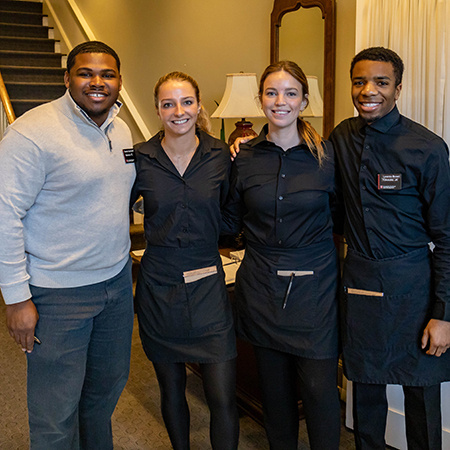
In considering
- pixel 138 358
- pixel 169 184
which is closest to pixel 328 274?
pixel 169 184

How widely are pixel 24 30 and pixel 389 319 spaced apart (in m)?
6.55

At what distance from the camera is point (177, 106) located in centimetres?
193

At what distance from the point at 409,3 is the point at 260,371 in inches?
61.6

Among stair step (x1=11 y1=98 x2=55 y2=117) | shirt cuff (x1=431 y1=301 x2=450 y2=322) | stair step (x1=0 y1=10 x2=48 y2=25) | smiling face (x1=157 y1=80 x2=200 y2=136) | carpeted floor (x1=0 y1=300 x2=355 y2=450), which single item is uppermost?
stair step (x1=0 y1=10 x2=48 y2=25)

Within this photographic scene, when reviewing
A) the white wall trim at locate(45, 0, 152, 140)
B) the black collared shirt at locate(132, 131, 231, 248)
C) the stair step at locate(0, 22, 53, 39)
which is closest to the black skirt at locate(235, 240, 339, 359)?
the black collared shirt at locate(132, 131, 231, 248)

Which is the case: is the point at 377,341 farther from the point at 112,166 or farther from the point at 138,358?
the point at 138,358

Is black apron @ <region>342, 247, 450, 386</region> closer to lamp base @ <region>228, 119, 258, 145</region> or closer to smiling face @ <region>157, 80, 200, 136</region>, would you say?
smiling face @ <region>157, 80, 200, 136</region>

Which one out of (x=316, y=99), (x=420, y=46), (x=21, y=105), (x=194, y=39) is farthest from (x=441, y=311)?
(x=21, y=105)

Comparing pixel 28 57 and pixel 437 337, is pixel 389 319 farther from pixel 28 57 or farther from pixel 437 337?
pixel 28 57

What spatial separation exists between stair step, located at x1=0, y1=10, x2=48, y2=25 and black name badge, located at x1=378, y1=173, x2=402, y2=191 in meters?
6.36

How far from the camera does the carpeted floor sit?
2.47m

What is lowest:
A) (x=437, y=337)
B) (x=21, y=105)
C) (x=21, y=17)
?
(x=437, y=337)

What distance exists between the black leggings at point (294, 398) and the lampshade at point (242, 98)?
1.79 m

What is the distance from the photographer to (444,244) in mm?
1742
